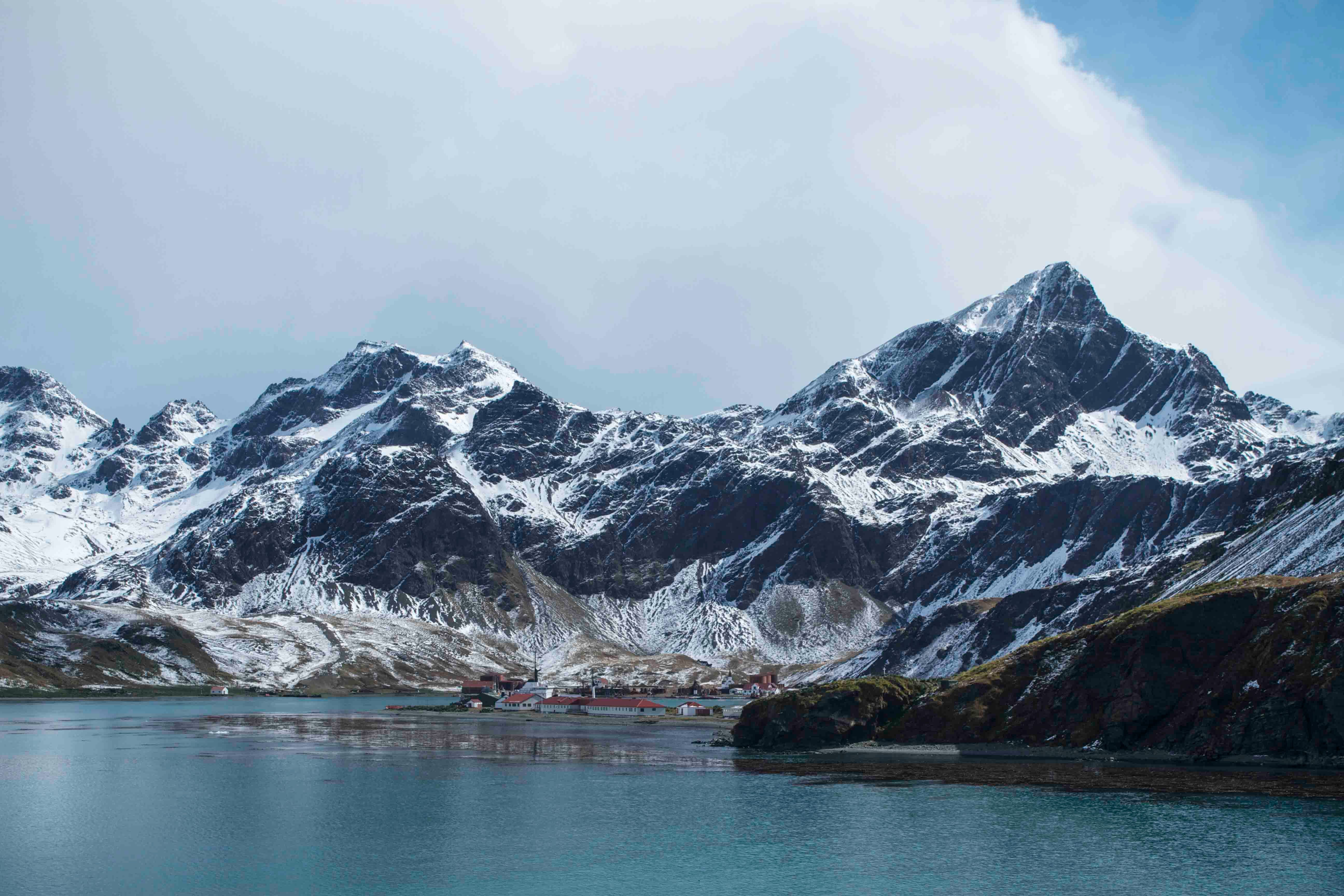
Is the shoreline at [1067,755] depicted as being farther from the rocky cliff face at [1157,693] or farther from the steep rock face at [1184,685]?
the steep rock face at [1184,685]

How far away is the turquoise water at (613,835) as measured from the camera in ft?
229

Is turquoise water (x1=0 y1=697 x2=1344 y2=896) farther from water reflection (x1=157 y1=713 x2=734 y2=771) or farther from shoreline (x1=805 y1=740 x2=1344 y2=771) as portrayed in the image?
shoreline (x1=805 y1=740 x2=1344 y2=771)

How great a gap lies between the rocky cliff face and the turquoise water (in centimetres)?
2139

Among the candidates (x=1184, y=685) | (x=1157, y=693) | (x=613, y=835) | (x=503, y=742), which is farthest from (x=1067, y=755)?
(x=503, y=742)

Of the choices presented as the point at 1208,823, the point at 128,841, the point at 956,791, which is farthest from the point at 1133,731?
the point at 128,841

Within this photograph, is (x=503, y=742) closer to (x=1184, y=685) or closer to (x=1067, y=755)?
(x=1067, y=755)

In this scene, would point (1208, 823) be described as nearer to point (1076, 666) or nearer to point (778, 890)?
point (778, 890)

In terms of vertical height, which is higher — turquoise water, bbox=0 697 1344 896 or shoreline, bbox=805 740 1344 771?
shoreline, bbox=805 740 1344 771

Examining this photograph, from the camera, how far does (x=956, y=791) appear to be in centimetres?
10388

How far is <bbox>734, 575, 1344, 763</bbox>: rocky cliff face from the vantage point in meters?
109

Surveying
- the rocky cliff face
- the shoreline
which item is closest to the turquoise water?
the shoreline

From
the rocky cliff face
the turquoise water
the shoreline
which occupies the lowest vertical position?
the turquoise water

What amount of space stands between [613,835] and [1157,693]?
69832 millimetres

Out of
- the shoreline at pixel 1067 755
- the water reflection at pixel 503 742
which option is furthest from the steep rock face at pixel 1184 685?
the water reflection at pixel 503 742
